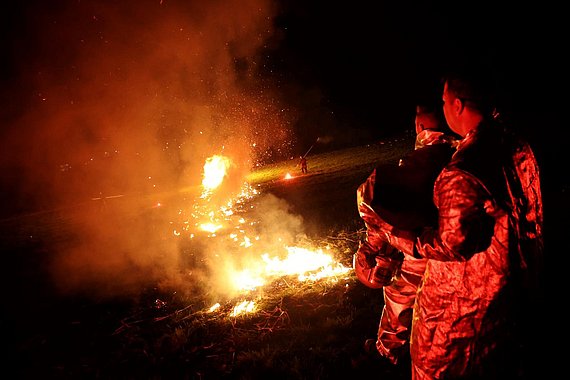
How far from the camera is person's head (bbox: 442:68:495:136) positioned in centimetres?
152

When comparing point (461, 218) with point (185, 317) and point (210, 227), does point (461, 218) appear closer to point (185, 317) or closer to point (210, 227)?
point (185, 317)

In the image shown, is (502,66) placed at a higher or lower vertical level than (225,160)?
lower

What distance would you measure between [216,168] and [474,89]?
16.9 metres

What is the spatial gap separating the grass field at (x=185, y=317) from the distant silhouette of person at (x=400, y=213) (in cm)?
59

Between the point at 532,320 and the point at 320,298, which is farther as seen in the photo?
the point at 320,298

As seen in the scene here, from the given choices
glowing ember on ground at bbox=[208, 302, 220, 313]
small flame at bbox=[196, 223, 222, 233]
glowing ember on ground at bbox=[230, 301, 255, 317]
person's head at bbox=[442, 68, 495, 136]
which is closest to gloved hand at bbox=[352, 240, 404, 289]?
person's head at bbox=[442, 68, 495, 136]

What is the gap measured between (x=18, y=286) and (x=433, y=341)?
10240 millimetres

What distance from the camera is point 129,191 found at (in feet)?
101

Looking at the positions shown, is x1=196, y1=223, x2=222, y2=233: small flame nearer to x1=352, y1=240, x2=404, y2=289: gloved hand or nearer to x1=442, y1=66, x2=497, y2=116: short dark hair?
x1=352, y1=240, x2=404, y2=289: gloved hand

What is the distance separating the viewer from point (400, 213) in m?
1.54

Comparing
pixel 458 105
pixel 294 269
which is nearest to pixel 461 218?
pixel 458 105

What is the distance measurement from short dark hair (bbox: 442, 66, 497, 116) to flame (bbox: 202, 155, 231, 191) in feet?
53.7

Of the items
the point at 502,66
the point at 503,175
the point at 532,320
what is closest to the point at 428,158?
the point at 503,175

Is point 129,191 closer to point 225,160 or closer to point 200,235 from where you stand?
point 225,160
